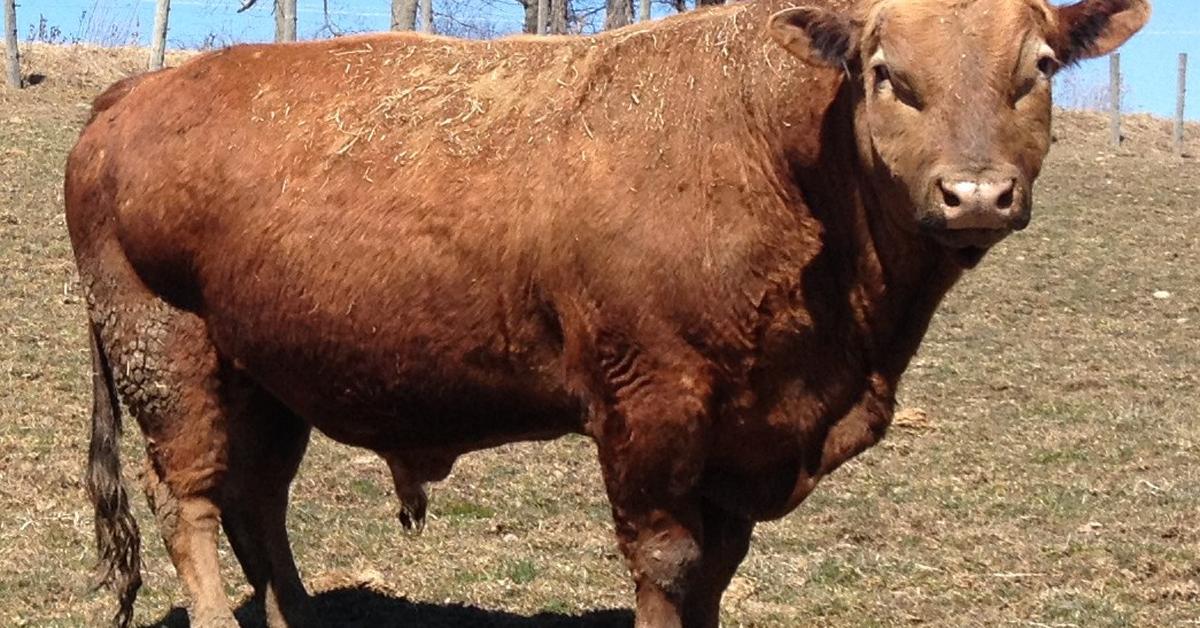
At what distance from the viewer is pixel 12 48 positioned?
19.7 metres

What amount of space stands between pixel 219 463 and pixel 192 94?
1282 millimetres

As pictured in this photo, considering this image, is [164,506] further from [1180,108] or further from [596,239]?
[1180,108]

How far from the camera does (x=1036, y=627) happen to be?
600 cm

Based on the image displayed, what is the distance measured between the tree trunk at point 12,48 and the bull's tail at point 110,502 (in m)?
14.8

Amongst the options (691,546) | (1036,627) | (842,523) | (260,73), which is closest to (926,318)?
(691,546)

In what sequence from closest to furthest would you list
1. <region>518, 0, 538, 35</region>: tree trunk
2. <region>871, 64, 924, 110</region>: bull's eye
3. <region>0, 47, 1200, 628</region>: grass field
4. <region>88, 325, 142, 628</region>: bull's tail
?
<region>871, 64, 924, 110</region>: bull's eye < <region>88, 325, 142, 628</region>: bull's tail < <region>0, 47, 1200, 628</region>: grass field < <region>518, 0, 538, 35</region>: tree trunk

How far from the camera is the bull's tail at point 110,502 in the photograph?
5.79m

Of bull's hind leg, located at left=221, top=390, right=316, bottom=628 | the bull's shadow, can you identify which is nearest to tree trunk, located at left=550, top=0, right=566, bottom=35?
the bull's shadow

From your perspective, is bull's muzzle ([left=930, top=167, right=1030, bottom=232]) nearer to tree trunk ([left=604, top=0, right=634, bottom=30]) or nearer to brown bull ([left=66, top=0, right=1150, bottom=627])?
brown bull ([left=66, top=0, right=1150, bottom=627])

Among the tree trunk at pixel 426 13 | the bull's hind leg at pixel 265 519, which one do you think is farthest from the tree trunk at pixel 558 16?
the bull's hind leg at pixel 265 519

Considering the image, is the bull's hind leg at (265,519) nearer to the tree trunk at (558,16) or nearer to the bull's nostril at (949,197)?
the bull's nostril at (949,197)

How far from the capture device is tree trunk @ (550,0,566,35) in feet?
83.9

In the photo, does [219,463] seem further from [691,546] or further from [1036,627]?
[1036,627]

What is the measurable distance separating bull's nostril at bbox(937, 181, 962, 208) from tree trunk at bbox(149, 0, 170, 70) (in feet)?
55.2
